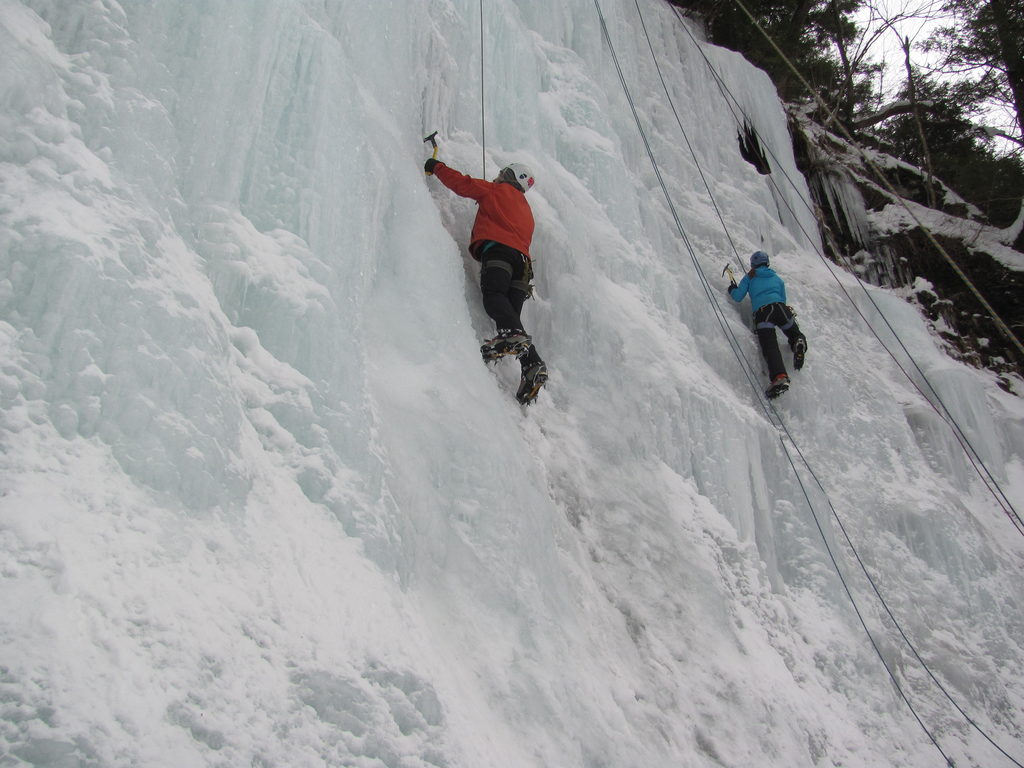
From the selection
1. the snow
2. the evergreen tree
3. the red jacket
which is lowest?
the snow

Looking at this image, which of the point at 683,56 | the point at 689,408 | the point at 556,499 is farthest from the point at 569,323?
the point at 683,56

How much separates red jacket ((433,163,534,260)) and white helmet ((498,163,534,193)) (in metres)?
0.10

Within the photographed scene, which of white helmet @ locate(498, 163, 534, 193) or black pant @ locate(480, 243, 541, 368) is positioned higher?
white helmet @ locate(498, 163, 534, 193)

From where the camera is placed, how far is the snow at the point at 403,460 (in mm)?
2027

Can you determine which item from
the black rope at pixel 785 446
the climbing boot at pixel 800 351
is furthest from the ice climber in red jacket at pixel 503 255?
the climbing boot at pixel 800 351

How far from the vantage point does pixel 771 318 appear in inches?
239

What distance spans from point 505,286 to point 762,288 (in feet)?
9.03

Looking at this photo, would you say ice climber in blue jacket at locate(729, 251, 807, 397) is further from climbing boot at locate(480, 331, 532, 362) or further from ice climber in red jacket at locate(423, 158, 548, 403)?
climbing boot at locate(480, 331, 532, 362)

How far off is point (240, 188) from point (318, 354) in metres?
0.72

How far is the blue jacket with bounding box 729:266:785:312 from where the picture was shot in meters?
6.17

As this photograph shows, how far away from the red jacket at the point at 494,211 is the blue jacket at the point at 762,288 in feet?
8.09

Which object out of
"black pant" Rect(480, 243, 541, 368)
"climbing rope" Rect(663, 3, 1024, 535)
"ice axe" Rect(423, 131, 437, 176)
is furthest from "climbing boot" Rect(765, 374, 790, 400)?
"ice axe" Rect(423, 131, 437, 176)

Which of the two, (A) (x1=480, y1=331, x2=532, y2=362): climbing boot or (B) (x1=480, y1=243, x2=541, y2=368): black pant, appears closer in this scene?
(A) (x1=480, y1=331, x2=532, y2=362): climbing boot

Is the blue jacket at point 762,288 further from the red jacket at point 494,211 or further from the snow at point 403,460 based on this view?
the red jacket at point 494,211
